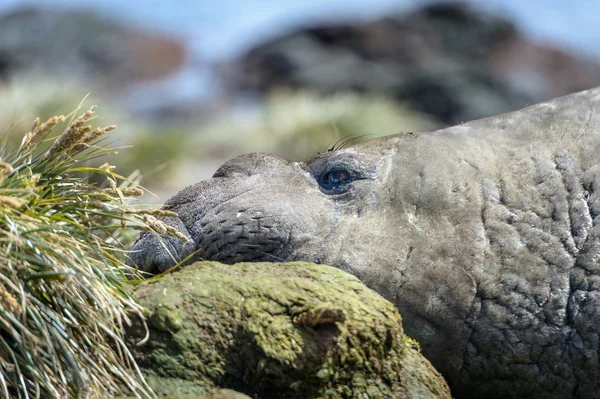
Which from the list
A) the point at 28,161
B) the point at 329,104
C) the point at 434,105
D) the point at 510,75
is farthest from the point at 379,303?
the point at 510,75

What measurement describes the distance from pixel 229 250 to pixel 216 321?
75 cm

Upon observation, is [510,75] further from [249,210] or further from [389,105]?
[249,210]

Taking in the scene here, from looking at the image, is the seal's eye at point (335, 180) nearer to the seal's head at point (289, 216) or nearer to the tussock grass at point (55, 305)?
the seal's head at point (289, 216)

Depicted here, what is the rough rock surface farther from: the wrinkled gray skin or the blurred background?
the wrinkled gray skin

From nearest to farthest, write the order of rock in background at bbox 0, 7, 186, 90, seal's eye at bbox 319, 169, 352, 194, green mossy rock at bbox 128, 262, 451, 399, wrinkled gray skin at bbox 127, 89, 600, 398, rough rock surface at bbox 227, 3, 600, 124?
green mossy rock at bbox 128, 262, 451, 399, wrinkled gray skin at bbox 127, 89, 600, 398, seal's eye at bbox 319, 169, 352, 194, rough rock surface at bbox 227, 3, 600, 124, rock in background at bbox 0, 7, 186, 90

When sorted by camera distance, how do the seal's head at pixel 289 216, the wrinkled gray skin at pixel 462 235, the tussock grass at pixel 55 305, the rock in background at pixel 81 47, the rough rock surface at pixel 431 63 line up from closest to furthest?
the tussock grass at pixel 55 305 → the wrinkled gray skin at pixel 462 235 → the seal's head at pixel 289 216 → the rough rock surface at pixel 431 63 → the rock in background at pixel 81 47

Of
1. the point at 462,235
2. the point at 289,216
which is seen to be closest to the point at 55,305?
the point at 289,216

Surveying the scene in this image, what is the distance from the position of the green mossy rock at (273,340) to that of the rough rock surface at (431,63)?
22.8 metres

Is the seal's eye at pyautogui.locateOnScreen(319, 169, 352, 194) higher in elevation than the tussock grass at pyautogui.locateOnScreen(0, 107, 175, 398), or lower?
higher

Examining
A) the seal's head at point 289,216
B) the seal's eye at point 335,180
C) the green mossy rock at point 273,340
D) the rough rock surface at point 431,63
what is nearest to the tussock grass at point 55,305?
the green mossy rock at point 273,340

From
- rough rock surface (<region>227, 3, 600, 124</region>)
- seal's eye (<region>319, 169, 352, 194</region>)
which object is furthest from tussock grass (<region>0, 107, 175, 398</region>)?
rough rock surface (<region>227, 3, 600, 124</region>)

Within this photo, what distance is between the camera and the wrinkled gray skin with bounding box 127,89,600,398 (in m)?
4.11

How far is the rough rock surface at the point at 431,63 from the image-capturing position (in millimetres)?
27752

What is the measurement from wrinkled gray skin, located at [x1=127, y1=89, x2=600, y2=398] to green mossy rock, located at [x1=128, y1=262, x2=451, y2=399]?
0.44m
